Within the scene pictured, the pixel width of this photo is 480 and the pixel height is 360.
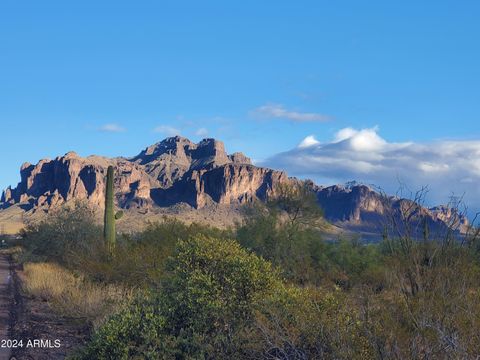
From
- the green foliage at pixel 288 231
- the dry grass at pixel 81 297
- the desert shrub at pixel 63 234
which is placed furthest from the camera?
the desert shrub at pixel 63 234

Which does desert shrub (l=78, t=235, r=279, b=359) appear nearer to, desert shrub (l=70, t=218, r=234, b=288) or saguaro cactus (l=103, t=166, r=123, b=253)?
desert shrub (l=70, t=218, r=234, b=288)

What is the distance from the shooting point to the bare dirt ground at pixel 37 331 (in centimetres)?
1081

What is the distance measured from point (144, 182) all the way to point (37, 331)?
151m

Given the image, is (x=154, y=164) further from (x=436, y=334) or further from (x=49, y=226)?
(x=436, y=334)

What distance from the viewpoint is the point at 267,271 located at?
9.12 metres

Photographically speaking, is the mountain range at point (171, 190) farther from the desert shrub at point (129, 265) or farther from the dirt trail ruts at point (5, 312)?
the desert shrub at point (129, 265)

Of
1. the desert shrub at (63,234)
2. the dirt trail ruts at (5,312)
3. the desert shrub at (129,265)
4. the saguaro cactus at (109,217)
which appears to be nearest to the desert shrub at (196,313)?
the dirt trail ruts at (5,312)

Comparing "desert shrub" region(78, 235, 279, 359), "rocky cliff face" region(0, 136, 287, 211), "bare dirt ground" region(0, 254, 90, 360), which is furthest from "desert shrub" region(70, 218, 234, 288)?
"rocky cliff face" region(0, 136, 287, 211)

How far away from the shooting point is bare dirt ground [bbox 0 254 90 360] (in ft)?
35.5

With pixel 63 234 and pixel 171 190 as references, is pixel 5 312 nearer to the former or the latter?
pixel 63 234

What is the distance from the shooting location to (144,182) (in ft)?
531

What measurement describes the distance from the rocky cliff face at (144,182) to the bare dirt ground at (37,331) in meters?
119

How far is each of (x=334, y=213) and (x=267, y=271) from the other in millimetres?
157445

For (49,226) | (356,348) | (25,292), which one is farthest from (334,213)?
(356,348)
